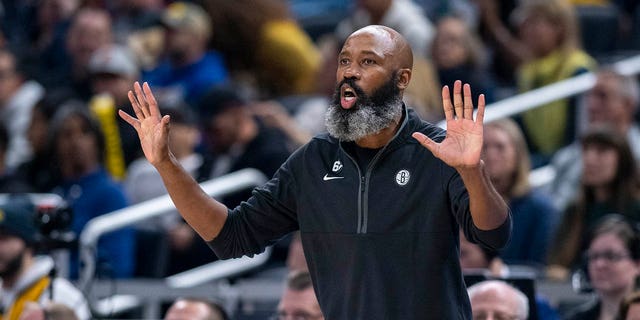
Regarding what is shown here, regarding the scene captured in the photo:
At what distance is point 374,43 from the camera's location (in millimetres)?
4469

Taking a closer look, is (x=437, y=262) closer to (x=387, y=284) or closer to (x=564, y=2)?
(x=387, y=284)

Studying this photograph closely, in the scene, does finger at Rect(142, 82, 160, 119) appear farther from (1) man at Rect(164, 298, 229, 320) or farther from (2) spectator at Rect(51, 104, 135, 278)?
(2) spectator at Rect(51, 104, 135, 278)

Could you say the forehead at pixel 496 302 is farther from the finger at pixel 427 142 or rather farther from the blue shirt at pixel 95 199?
the blue shirt at pixel 95 199

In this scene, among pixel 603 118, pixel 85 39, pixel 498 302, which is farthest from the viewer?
pixel 85 39

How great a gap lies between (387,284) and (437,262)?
168 millimetres

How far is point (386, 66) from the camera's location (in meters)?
4.48

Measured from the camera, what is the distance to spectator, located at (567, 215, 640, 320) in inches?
267

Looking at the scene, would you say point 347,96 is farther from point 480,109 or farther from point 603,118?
point 603,118

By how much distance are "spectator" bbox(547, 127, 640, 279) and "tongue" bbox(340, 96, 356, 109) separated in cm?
374

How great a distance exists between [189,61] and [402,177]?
662 centimetres

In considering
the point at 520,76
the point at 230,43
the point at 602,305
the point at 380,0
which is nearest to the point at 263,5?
the point at 230,43

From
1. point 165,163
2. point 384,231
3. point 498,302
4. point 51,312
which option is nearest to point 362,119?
point 384,231

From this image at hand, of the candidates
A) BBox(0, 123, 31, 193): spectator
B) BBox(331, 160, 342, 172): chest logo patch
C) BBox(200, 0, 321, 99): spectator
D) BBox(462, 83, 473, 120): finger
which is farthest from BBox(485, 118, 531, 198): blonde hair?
BBox(462, 83, 473, 120): finger

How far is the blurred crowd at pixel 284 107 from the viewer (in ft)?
26.3
